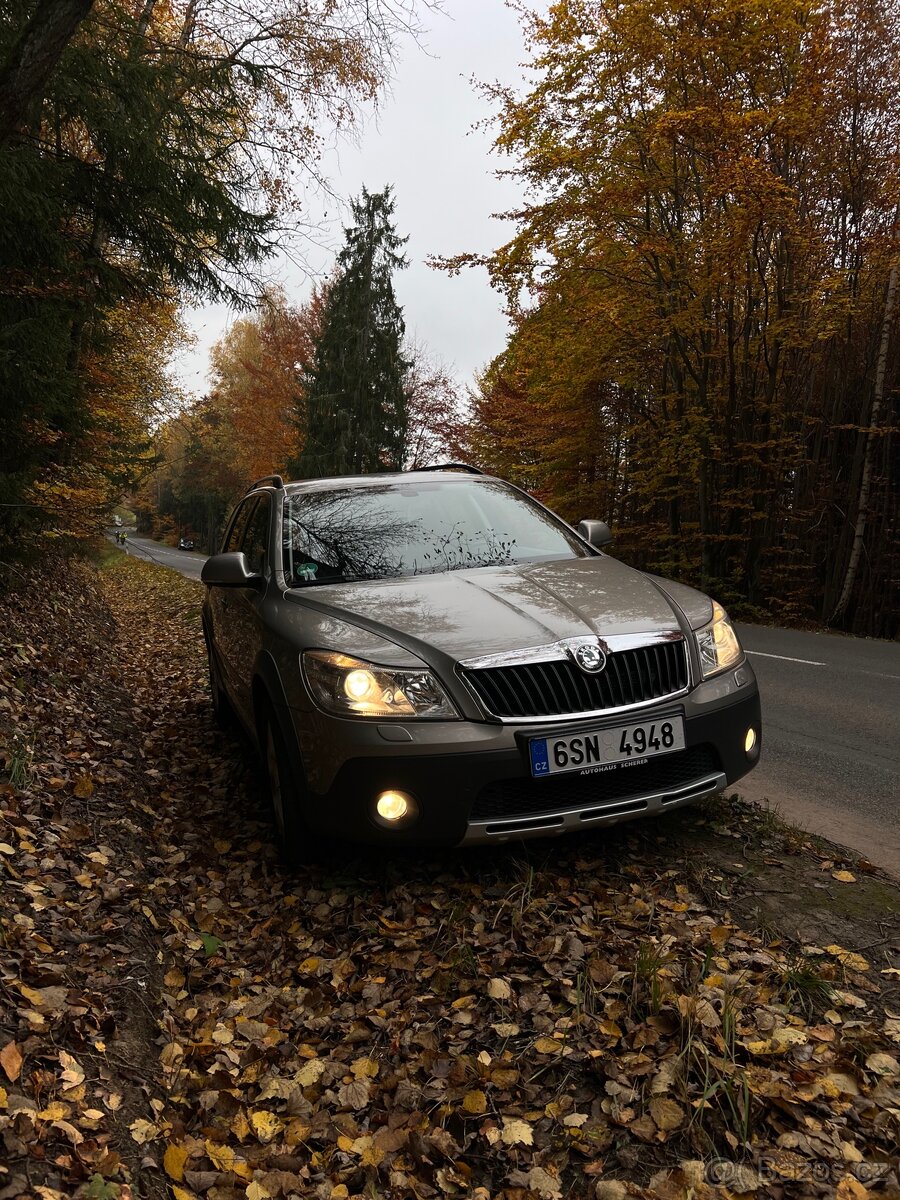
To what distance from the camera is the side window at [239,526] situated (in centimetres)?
→ 568

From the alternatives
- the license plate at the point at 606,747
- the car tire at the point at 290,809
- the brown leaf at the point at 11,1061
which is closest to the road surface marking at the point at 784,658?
the license plate at the point at 606,747

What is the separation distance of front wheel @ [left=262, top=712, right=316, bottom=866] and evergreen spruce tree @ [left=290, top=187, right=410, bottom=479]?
29654mm

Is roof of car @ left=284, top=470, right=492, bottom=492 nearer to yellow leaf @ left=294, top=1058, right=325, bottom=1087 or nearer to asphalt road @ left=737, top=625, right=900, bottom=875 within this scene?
asphalt road @ left=737, top=625, right=900, bottom=875

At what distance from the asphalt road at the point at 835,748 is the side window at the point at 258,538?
3096 millimetres

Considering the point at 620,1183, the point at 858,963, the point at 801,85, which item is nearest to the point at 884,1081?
the point at 858,963

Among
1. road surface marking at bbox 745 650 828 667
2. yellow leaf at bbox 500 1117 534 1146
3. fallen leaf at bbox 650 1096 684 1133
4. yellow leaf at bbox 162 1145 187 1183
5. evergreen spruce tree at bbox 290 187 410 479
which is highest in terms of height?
evergreen spruce tree at bbox 290 187 410 479

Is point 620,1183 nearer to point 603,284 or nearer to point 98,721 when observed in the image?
point 98,721

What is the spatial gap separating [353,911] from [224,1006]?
62cm

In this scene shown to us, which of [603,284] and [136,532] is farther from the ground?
[603,284]

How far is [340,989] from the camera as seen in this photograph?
282 cm

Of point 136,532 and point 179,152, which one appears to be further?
point 136,532

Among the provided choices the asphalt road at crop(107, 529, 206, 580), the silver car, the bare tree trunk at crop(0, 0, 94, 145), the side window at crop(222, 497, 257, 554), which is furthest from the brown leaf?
the asphalt road at crop(107, 529, 206, 580)

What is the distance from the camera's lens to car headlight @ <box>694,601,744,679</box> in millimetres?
3371

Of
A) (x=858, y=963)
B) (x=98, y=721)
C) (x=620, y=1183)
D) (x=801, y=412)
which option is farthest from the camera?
(x=801, y=412)
